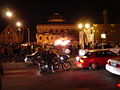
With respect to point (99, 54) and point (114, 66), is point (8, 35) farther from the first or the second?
point (114, 66)

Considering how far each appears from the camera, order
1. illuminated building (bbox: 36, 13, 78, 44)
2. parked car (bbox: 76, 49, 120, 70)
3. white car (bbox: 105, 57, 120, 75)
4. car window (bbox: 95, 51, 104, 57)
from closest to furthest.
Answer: white car (bbox: 105, 57, 120, 75) < parked car (bbox: 76, 49, 120, 70) < car window (bbox: 95, 51, 104, 57) < illuminated building (bbox: 36, 13, 78, 44)

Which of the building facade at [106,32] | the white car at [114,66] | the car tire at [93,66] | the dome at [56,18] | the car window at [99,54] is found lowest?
the car tire at [93,66]

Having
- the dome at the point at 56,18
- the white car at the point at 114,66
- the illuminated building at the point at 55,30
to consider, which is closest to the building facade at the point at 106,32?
the illuminated building at the point at 55,30

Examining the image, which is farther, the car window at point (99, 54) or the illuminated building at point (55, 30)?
the illuminated building at point (55, 30)

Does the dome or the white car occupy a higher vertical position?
the dome

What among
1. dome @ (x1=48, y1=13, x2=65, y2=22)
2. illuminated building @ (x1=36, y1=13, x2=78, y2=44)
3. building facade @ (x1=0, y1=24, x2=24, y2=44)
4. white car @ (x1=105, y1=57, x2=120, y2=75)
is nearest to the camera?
white car @ (x1=105, y1=57, x2=120, y2=75)

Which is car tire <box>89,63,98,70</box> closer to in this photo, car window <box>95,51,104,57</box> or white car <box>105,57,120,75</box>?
car window <box>95,51,104,57</box>

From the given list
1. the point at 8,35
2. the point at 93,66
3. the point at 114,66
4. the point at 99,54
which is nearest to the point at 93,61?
the point at 93,66

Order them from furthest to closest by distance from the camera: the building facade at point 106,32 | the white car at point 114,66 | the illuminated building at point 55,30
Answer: the illuminated building at point 55,30 < the building facade at point 106,32 < the white car at point 114,66

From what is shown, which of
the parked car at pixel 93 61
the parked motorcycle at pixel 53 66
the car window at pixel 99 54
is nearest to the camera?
the parked motorcycle at pixel 53 66

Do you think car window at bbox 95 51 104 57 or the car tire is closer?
the car tire

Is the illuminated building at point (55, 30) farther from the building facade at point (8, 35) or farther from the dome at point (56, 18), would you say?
the building facade at point (8, 35)

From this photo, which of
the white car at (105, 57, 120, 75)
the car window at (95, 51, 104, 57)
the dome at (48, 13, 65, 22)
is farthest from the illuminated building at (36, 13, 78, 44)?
the white car at (105, 57, 120, 75)

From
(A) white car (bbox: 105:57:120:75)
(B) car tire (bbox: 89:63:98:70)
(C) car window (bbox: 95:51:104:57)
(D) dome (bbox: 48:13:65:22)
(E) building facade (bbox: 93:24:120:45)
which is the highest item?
(D) dome (bbox: 48:13:65:22)
